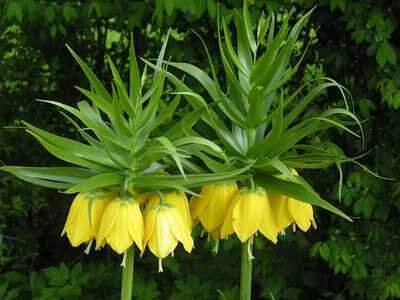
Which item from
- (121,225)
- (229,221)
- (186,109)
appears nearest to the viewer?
(121,225)

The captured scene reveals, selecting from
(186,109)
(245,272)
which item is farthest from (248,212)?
(186,109)

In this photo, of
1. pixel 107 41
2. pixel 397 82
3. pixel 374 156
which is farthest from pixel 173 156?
pixel 107 41

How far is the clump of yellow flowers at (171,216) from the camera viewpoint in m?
0.99

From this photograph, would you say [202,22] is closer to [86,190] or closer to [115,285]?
[115,285]

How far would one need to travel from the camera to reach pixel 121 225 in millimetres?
976

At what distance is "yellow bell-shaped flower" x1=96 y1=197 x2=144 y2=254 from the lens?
38.5 inches

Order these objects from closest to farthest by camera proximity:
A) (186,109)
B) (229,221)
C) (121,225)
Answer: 1. (121,225)
2. (229,221)
3. (186,109)

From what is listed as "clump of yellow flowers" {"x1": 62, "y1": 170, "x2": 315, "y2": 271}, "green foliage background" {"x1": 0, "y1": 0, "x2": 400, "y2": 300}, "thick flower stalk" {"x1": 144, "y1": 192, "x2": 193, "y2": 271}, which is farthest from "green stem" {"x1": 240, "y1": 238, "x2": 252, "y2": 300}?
"green foliage background" {"x1": 0, "y1": 0, "x2": 400, "y2": 300}

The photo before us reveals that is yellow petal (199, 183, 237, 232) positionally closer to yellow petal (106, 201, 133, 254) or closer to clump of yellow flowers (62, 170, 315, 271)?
clump of yellow flowers (62, 170, 315, 271)

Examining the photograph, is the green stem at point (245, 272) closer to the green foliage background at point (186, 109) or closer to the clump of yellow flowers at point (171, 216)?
the clump of yellow flowers at point (171, 216)

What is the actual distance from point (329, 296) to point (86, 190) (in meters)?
2.12

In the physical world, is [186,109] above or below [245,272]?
above

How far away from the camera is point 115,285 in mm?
2889

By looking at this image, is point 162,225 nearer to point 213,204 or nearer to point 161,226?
point 161,226
